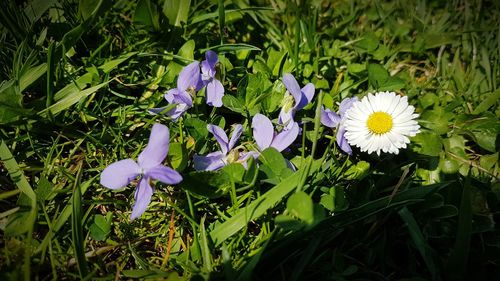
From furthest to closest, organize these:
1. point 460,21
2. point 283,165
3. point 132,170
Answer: point 460,21, point 283,165, point 132,170

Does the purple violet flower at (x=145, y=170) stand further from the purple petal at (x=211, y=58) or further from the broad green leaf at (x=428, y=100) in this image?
the broad green leaf at (x=428, y=100)

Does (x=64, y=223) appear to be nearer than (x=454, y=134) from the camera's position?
Yes

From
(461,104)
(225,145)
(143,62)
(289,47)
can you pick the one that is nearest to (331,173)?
(225,145)

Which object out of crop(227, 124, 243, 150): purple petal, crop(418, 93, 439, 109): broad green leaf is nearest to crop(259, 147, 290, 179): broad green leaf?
crop(227, 124, 243, 150): purple petal

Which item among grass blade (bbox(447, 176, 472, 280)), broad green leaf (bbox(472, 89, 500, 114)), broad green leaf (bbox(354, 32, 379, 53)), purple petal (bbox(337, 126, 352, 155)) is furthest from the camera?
broad green leaf (bbox(354, 32, 379, 53))

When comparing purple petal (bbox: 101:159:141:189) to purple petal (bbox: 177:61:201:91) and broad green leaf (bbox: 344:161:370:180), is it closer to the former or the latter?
purple petal (bbox: 177:61:201:91)

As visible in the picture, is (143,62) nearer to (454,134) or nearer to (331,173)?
(331,173)
